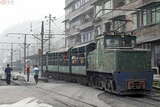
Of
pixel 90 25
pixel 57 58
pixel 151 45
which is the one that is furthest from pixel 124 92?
pixel 90 25

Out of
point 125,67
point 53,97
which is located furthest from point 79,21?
point 53,97

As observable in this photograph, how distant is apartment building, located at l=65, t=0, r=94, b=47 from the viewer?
62.3m

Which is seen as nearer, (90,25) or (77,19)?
(90,25)

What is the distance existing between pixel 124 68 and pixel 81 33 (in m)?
47.7

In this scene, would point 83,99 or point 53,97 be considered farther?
point 53,97

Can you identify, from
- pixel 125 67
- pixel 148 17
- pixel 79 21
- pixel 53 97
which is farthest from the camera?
pixel 79 21

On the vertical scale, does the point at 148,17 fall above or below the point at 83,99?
above

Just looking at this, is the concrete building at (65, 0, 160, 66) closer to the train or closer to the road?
the train

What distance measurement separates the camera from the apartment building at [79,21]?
6226 centimetres

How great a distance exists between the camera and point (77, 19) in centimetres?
7169

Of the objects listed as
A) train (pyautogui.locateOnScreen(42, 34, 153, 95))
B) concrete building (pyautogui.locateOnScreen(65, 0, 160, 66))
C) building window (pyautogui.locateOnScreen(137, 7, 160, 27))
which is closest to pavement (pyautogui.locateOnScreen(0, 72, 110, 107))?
train (pyautogui.locateOnScreen(42, 34, 153, 95))

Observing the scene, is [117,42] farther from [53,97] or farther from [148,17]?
[148,17]

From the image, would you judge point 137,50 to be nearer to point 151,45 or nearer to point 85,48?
point 85,48

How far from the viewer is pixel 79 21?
70.1m
